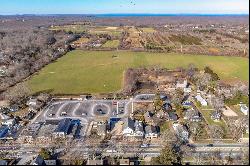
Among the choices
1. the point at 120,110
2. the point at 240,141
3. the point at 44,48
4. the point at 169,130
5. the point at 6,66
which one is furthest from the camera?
the point at 44,48

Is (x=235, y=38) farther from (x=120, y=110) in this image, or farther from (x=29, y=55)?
(x=120, y=110)

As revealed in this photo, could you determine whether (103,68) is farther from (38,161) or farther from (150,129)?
(38,161)

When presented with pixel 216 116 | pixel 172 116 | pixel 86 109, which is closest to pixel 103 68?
pixel 86 109

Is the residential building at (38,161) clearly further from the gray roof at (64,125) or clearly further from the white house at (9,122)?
the white house at (9,122)

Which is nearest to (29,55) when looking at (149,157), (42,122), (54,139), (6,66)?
(6,66)

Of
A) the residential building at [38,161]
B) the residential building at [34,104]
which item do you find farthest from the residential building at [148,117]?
the residential building at [34,104]

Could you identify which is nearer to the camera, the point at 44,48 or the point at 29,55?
the point at 29,55
